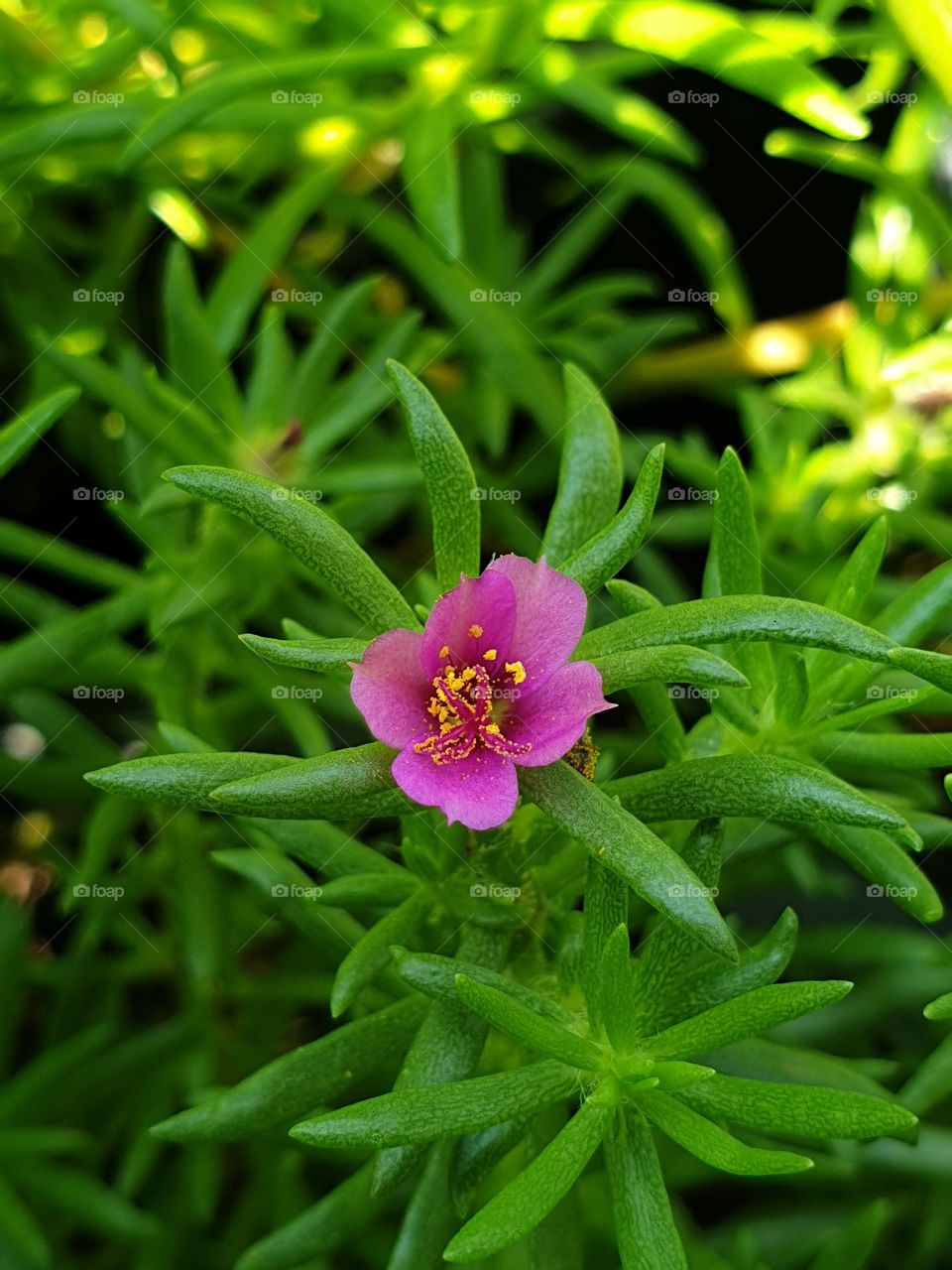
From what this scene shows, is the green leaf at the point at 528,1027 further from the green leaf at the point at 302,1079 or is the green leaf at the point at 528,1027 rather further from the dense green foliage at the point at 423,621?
the green leaf at the point at 302,1079

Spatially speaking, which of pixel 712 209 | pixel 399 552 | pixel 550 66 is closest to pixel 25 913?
pixel 399 552

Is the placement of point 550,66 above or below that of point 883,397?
above

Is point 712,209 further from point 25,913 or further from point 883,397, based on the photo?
point 25,913

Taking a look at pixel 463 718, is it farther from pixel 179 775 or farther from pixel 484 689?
pixel 179 775

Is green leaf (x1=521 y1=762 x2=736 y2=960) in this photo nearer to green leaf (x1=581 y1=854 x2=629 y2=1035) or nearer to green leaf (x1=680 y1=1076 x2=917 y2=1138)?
green leaf (x1=581 y1=854 x2=629 y2=1035)

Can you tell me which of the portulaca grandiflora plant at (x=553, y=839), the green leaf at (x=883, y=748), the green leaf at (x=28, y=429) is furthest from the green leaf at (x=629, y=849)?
the green leaf at (x=28, y=429)
